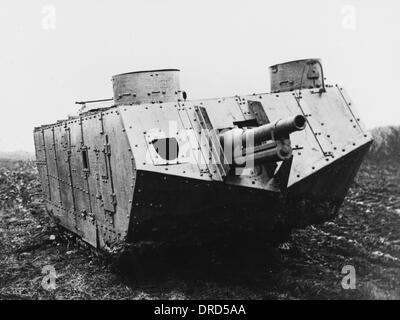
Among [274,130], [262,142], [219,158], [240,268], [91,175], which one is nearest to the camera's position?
[274,130]

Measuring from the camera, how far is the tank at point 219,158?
665cm

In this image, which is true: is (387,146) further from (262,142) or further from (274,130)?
(274,130)

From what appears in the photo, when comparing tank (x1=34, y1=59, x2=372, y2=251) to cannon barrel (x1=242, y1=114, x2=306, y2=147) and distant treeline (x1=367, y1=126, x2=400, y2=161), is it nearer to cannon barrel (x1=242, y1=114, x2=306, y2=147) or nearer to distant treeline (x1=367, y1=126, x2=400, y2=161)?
cannon barrel (x1=242, y1=114, x2=306, y2=147)

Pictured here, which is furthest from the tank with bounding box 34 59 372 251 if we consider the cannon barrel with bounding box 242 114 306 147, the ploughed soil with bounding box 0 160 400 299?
the ploughed soil with bounding box 0 160 400 299

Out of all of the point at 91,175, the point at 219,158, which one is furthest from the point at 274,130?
the point at 91,175

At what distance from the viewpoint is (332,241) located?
32.5 ft

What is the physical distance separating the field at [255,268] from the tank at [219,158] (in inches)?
22.1

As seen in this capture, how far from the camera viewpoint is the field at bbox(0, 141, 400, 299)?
292 inches

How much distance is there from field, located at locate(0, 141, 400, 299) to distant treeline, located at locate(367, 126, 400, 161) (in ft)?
8.19

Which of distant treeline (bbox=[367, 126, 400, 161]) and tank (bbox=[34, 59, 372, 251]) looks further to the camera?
distant treeline (bbox=[367, 126, 400, 161])

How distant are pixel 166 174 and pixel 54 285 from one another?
9.61ft

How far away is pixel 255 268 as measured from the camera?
833 cm

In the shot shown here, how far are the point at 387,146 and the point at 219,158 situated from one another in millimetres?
9357

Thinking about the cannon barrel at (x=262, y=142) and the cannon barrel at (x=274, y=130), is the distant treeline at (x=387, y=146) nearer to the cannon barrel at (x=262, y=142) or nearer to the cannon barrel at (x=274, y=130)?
the cannon barrel at (x=262, y=142)
